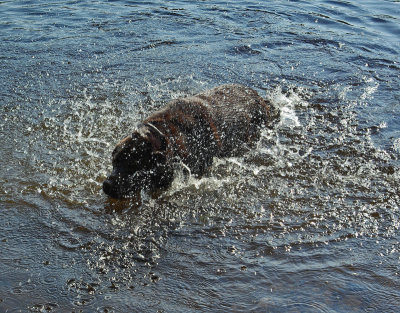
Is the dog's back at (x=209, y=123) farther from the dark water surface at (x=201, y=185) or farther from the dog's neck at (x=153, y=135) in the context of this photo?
the dark water surface at (x=201, y=185)

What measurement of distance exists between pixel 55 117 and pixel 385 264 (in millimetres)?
5045

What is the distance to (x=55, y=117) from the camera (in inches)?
289

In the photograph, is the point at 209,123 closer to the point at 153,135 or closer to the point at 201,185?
the point at 201,185

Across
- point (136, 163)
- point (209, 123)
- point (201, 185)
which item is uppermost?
point (209, 123)

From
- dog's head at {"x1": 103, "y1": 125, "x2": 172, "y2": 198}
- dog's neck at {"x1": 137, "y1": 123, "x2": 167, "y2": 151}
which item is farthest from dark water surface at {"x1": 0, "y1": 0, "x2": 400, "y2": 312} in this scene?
dog's neck at {"x1": 137, "y1": 123, "x2": 167, "y2": 151}

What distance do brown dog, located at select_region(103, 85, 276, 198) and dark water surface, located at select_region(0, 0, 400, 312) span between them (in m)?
0.23

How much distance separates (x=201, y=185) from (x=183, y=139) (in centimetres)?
60

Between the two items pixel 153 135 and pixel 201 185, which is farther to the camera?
pixel 201 185

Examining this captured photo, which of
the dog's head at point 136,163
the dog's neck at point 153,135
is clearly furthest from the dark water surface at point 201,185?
the dog's neck at point 153,135

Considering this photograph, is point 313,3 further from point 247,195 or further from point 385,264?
point 385,264

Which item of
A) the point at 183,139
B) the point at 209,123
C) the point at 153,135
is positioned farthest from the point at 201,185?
the point at 153,135

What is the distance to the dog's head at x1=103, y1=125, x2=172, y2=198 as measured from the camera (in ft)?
17.4

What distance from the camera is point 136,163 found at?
5398mm

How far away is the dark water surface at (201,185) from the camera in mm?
4145
